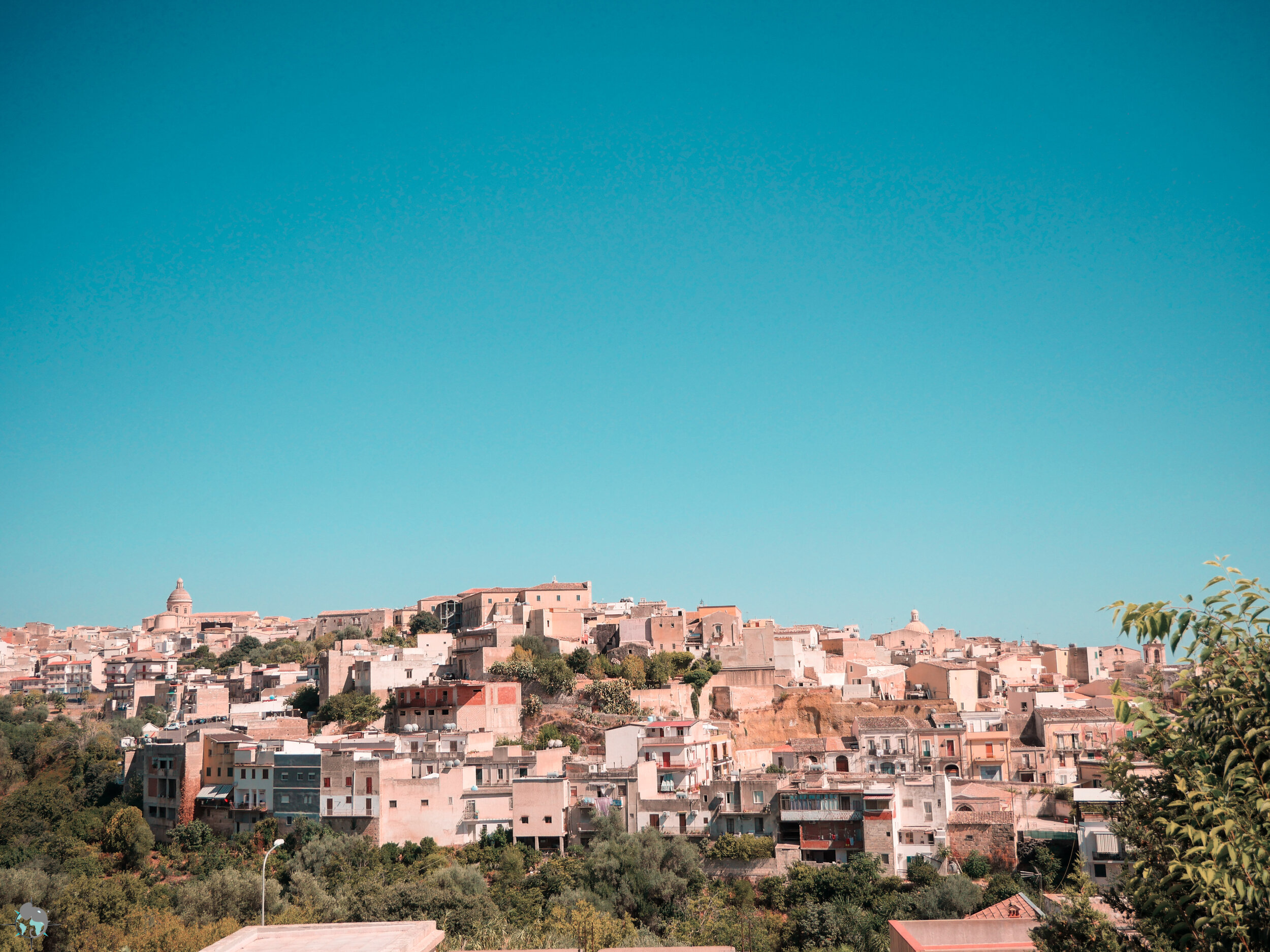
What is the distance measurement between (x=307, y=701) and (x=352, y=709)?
4.67 metres

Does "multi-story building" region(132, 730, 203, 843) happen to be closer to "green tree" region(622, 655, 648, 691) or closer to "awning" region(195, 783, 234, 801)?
"awning" region(195, 783, 234, 801)

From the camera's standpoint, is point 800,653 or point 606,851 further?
point 800,653

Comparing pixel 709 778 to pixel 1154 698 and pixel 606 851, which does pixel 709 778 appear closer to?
pixel 606 851

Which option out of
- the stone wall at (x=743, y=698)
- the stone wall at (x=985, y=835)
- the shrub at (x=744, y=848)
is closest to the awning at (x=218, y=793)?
the shrub at (x=744, y=848)

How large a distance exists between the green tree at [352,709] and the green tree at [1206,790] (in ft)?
115

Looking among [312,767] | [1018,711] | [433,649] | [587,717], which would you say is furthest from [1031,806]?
[433,649]

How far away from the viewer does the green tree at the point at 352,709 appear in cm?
3831

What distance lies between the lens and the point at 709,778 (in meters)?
32.3

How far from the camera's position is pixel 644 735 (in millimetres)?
31891

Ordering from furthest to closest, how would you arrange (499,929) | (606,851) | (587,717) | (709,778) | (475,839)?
(587,717) < (709,778) < (475,839) < (606,851) < (499,929)

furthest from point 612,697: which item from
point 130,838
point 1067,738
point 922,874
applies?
point 130,838

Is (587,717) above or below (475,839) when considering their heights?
above

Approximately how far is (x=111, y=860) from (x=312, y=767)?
6030 millimetres

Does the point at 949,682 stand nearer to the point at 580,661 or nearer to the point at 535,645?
the point at 580,661
